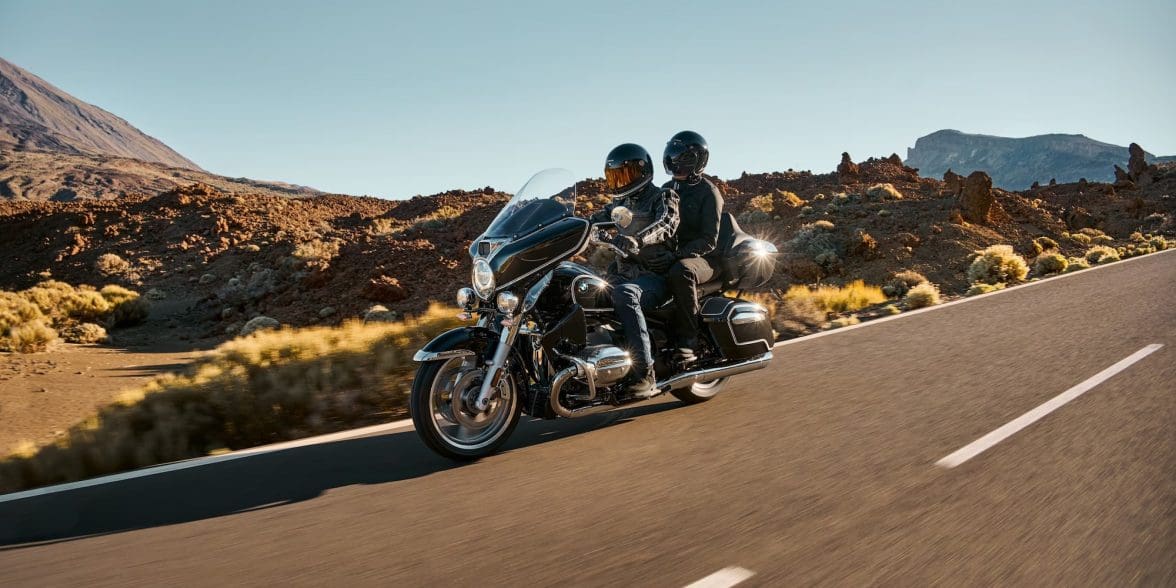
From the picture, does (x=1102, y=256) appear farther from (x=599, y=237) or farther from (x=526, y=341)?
(x=526, y=341)

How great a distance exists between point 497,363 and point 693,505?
1.60m

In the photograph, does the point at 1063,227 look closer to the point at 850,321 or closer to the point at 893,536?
the point at 850,321

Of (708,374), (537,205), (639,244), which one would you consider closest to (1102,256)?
(708,374)

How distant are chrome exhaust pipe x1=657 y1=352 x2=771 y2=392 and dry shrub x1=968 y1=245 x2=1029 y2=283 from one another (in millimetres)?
16588

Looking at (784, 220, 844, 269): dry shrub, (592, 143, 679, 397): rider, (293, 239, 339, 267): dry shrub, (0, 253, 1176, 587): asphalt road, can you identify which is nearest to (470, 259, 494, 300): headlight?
(592, 143, 679, 397): rider

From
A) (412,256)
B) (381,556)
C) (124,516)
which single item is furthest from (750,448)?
(412,256)

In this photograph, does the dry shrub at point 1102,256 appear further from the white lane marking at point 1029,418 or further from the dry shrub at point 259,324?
the dry shrub at point 259,324

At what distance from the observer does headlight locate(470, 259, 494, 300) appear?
5.02m

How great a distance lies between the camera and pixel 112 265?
3697cm

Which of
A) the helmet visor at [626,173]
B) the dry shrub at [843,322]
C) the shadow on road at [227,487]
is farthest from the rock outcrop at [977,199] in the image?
the shadow on road at [227,487]

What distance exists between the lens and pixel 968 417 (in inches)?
228

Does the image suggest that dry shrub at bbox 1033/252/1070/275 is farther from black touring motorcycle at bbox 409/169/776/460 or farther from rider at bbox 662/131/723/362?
black touring motorcycle at bbox 409/169/776/460

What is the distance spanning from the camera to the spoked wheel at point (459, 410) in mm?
4852

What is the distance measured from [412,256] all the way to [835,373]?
93.7 ft
